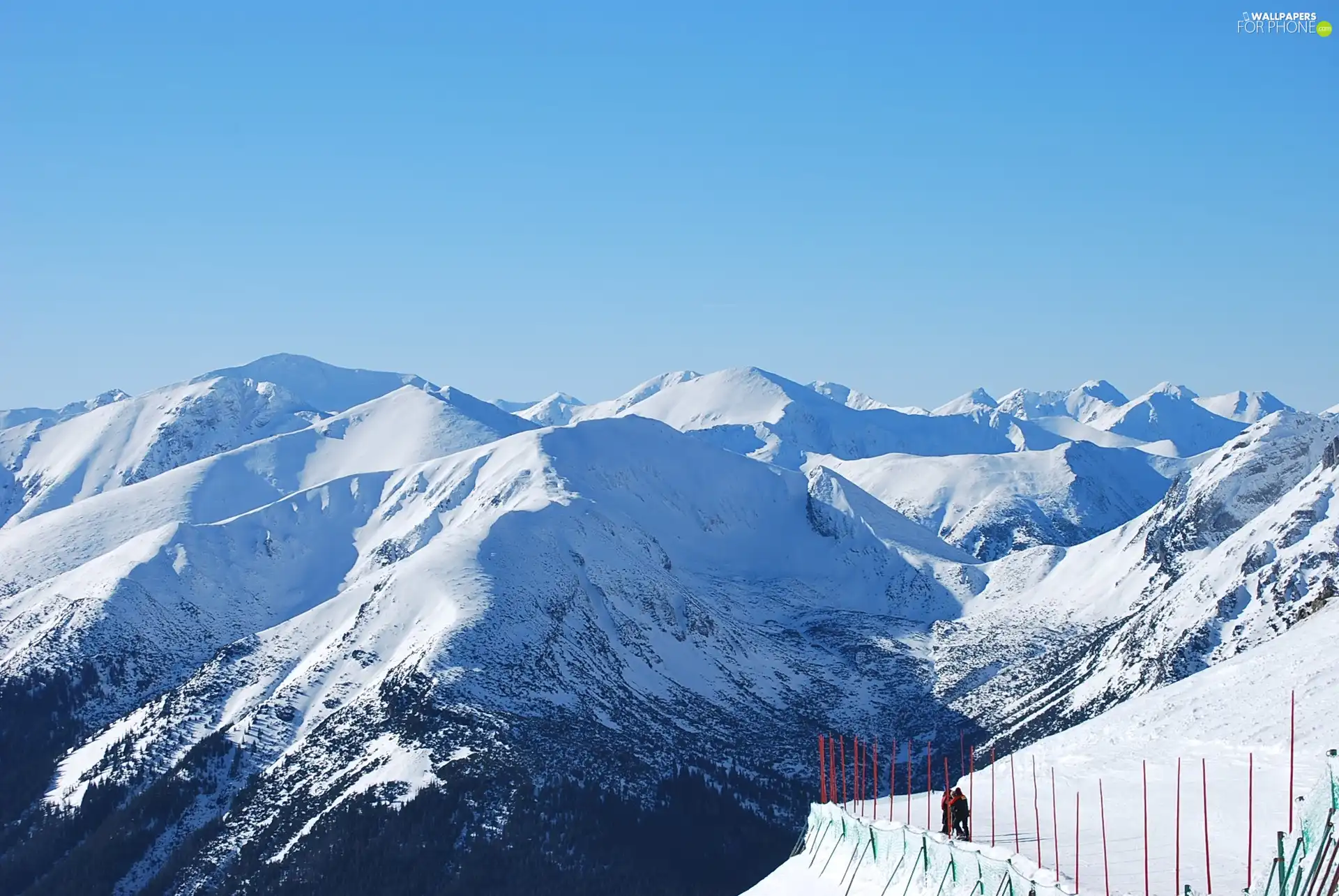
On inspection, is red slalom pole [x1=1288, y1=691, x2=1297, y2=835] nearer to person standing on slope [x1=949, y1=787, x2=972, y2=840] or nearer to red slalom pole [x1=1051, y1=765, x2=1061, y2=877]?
red slalom pole [x1=1051, y1=765, x2=1061, y2=877]

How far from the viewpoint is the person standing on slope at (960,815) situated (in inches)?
2336

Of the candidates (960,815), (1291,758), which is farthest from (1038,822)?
(1291,758)

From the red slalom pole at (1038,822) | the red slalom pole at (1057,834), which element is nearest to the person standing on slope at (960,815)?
the red slalom pole at (1038,822)

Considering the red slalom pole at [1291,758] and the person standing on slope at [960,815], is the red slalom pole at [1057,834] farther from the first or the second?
the red slalom pole at [1291,758]

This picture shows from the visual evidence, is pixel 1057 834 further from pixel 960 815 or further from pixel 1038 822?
pixel 960 815

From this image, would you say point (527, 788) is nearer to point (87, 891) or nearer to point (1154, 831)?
point (87, 891)

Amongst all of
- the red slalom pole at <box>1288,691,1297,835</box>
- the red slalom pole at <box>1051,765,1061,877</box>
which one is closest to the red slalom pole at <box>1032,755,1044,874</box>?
the red slalom pole at <box>1051,765,1061,877</box>

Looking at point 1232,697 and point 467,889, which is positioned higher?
point 1232,697

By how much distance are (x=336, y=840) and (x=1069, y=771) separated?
121234 millimetres

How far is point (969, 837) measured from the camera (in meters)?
60.5

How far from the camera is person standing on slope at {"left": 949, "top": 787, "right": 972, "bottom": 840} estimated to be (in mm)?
59344

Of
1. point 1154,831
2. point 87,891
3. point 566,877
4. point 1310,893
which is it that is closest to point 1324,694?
point 1154,831

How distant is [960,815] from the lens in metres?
59.3

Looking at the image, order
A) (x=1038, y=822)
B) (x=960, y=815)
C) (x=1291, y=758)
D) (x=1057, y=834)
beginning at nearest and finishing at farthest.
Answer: (x=960, y=815) < (x=1291, y=758) < (x=1038, y=822) < (x=1057, y=834)
